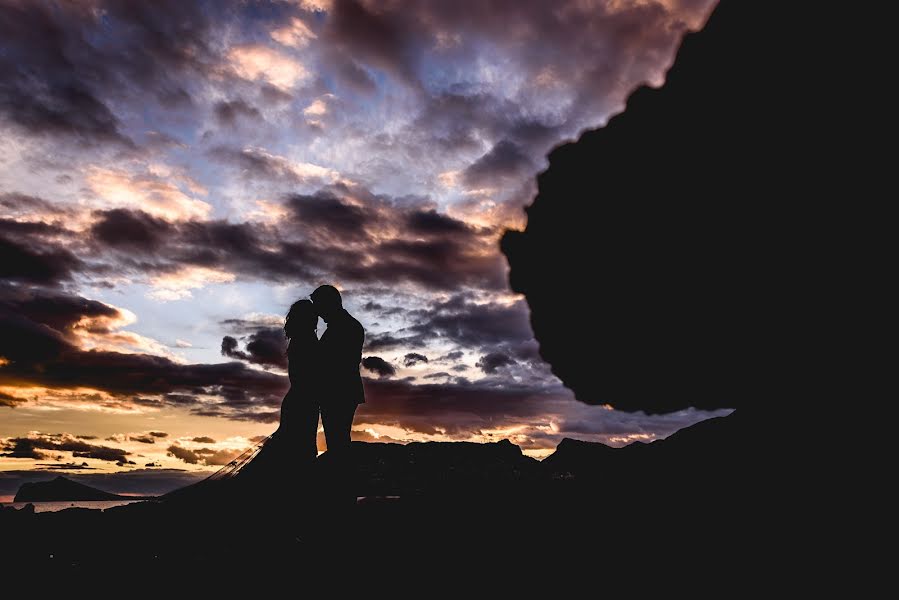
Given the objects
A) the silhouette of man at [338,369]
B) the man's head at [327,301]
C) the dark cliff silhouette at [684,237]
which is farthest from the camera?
the man's head at [327,301]

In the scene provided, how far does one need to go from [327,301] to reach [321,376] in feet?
3.20

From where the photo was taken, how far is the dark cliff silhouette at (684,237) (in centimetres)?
479

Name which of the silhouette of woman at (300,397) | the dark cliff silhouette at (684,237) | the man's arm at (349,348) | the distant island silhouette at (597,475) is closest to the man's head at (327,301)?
the man's arm at (349,348)

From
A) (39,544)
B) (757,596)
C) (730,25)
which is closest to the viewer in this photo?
(757,596)

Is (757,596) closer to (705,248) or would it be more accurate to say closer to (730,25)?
(705,248)

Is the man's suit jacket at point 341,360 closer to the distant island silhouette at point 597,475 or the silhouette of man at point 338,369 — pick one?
the silhouette of man at point 338,369

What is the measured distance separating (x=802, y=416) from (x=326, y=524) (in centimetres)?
464

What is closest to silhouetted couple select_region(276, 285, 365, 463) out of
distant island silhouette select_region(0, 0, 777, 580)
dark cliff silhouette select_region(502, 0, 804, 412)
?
distant island silhouette select_region(0, 0, 777, 580)

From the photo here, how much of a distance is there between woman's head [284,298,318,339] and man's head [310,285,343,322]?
482 mm

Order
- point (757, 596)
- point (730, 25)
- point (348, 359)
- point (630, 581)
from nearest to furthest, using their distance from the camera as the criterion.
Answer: point (757, 596), point (630, 581), point (730, 25), point (348, 359)

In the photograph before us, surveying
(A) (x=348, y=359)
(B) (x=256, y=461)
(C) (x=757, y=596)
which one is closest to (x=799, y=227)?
(C) (x=757, y=596)

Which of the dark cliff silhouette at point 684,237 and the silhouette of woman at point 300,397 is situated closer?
the dark cliff silhouette at point 684,237

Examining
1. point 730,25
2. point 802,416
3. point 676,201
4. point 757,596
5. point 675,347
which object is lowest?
point 757,596

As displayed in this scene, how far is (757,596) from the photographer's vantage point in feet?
11.5
